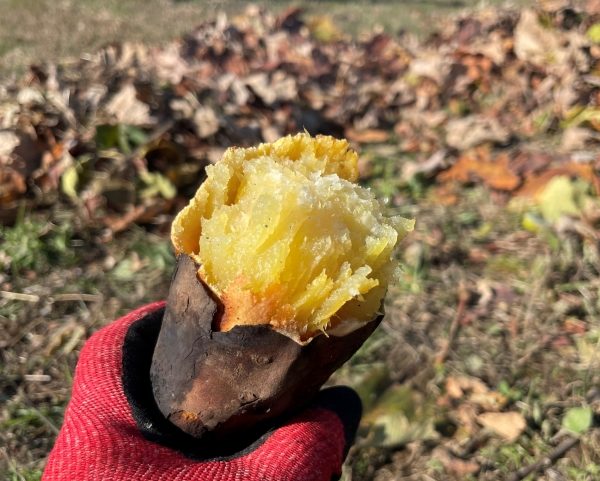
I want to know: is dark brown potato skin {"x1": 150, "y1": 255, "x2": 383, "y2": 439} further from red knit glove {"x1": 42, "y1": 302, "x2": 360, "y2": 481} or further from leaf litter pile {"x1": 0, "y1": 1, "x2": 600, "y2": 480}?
leaf litter pile {"x1": 0, "y1": 1, "x2": 600, "y2": 480}

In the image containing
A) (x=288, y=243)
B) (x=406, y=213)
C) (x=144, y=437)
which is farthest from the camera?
(x=406, y=213)

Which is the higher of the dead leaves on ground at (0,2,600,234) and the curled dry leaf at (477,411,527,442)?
the dead leaves on ground at (0,2,600,234)

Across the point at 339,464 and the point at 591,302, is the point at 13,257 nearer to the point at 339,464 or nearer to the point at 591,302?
the point at 339,464

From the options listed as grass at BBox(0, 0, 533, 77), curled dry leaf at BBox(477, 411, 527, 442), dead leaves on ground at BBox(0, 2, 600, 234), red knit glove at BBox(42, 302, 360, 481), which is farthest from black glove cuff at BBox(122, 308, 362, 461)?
grass at BBox(0, 0, 533, 77)

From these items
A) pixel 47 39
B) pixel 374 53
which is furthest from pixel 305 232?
pixel 47 39

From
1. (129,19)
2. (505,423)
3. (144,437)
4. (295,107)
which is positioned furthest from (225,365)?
(129,19)

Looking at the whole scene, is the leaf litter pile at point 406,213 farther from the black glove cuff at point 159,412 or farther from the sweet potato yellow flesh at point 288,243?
the sweet potato yellow flesh at point 288,243

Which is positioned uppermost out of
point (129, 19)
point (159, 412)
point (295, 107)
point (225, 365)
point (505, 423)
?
point (225, 365)

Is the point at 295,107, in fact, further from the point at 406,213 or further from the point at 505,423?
the point at 505,423
